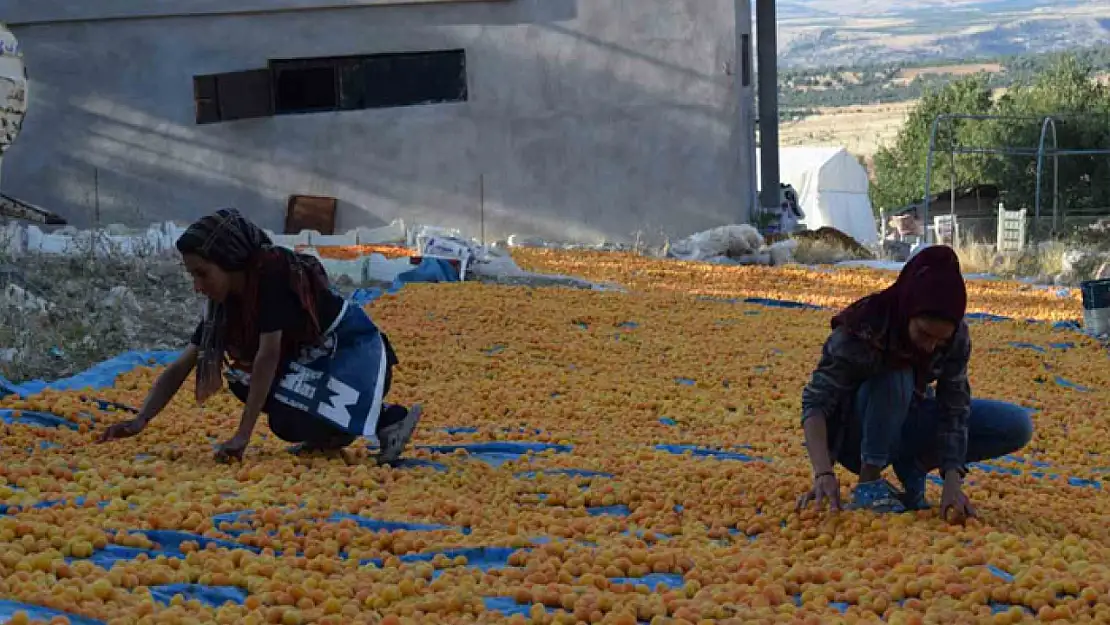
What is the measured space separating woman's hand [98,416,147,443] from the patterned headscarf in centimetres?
24

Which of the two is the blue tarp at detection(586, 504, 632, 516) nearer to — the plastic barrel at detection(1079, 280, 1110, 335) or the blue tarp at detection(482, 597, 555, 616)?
the blue tarp at detection(482, 597, 555, 616)

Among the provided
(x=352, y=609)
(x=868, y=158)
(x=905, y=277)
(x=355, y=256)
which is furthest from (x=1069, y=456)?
(x=868, y=158)

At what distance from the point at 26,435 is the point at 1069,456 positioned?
4192 mm

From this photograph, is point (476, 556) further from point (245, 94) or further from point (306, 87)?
point (306, 87)

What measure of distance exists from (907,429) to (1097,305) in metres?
6.56

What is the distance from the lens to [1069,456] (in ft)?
19.7

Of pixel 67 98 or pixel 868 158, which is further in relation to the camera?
pixel 868 158

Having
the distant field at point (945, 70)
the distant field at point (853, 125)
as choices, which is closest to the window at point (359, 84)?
the distant field at point (853, 125)

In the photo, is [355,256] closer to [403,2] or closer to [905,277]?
[403,2]

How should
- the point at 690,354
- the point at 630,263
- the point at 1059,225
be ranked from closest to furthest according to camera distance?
the point at 690,354 < the point at 630,263 < the point at 1059,225

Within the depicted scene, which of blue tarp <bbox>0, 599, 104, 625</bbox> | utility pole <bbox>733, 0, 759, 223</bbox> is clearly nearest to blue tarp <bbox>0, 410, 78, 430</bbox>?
blue tarp <bbox>0, 599, 104, 625</bbox>

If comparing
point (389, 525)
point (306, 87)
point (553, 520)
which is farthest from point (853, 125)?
point (389, 525)

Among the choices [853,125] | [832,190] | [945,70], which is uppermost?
[945,70]

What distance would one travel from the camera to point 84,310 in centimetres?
894
